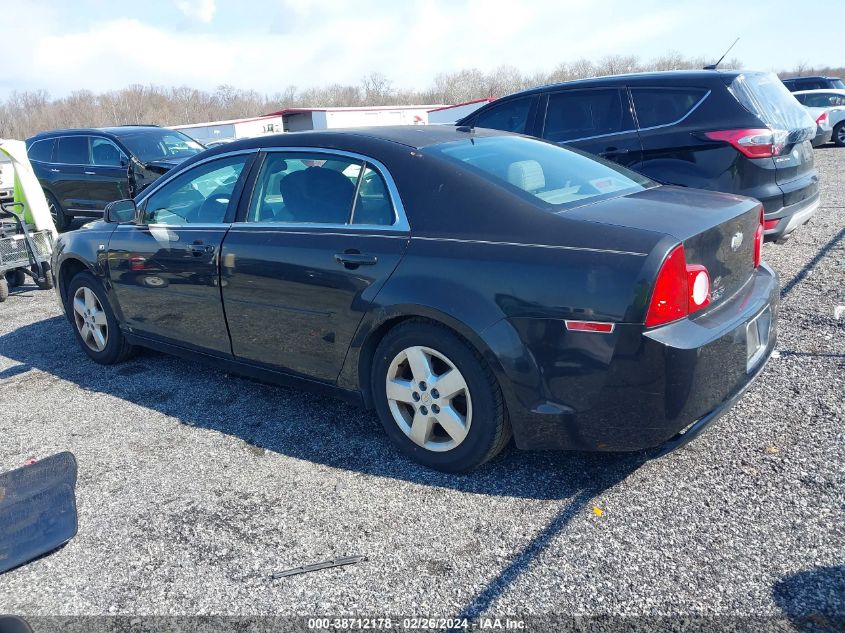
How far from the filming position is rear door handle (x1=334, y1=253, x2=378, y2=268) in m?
3.36

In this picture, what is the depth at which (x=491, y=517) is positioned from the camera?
299 cm

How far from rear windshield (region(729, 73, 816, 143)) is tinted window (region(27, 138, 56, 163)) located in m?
10.8

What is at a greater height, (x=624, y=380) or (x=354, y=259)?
(x=354, y=259)

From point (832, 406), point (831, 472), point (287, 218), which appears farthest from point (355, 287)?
point (832, 406)

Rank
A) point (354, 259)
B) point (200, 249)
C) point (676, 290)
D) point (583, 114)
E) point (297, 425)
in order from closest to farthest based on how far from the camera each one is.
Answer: point (676, 290) → point (354, 259) → point (297, 425) → point (200, 249) → point (583, 114)

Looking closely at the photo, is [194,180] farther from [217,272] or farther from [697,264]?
[697,264]

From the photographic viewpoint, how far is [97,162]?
1124 centimetres

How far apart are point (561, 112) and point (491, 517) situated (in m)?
5.07

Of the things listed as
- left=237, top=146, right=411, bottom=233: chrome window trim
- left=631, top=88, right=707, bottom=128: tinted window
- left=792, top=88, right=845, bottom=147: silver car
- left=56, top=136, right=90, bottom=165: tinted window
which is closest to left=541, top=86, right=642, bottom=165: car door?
left=631, top=88, right=707, bottom=128: tinted window

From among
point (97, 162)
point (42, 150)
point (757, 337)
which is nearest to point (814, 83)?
point (97, 162)

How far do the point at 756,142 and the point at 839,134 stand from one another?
17.5 m

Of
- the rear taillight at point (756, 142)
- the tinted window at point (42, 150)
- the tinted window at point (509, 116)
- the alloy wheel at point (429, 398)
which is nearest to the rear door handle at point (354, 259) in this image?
the alloy wheel at point (429, 398)

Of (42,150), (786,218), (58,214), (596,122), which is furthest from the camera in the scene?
(42,150)

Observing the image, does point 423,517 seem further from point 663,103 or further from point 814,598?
point 663,103
